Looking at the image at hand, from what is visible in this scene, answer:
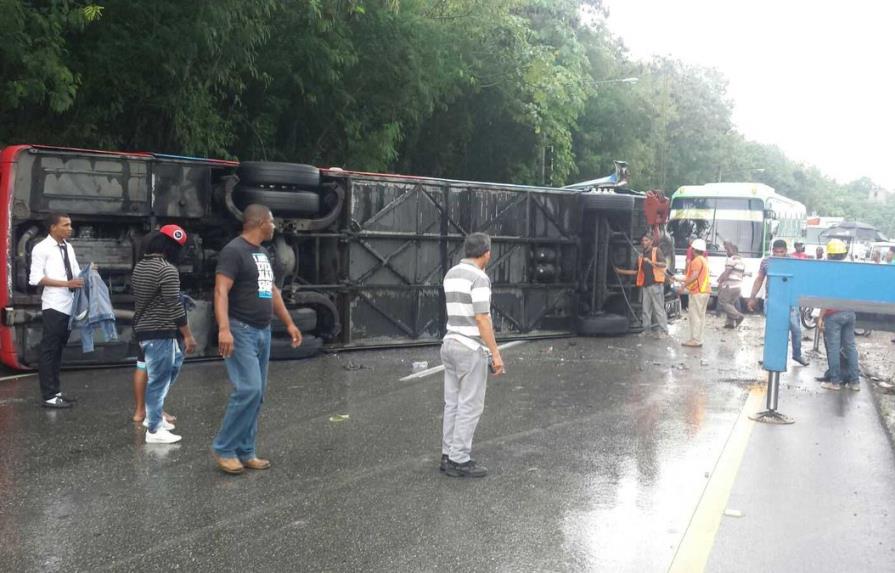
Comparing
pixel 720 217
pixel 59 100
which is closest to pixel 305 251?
pixel 59 100

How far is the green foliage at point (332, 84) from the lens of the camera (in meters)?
13.0

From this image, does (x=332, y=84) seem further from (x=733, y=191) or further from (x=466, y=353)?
(x=466, y=353)

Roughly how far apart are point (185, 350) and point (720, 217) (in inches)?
772

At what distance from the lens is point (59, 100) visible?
455 inches

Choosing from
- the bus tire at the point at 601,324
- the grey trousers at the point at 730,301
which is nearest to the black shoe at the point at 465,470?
the bus tire at the point at 601,324

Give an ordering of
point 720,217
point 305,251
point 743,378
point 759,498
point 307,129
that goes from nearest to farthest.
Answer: point 759,498
point 743,378
point 305,251
point 307,129
point 720,217

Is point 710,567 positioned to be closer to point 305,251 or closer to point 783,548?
point 783,548

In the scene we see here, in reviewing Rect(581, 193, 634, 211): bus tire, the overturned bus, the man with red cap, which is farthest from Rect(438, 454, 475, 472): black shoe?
Rect(581, 193, 634, 211): bus tire

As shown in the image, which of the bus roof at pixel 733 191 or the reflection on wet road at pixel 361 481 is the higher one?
the bus roof at pixel 733 191

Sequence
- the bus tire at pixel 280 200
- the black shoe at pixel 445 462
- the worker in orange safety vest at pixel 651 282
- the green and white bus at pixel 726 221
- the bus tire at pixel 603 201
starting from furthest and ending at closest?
the green and white bus at pixel 726 221, the worker in orange safety vest at pixel 651 282, the bus tire at pixel 603 201, the bus tire at pixel 280 200, the black shoe at pixel 445 462

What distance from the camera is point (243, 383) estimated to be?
20.4 feet

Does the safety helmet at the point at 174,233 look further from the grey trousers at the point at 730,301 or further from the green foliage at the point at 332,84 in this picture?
the grey trousers at the point at 730,301

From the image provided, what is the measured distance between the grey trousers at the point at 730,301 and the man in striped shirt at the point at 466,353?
1268cm

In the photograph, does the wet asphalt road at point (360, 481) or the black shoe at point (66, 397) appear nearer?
the wet asphalt road at point (360, 481)
